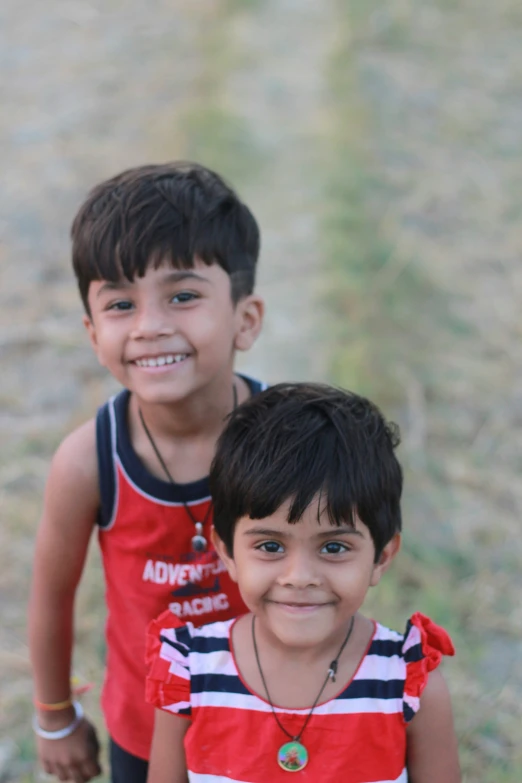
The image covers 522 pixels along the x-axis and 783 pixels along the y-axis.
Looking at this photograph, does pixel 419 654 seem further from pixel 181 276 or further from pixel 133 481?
pixel 181 276

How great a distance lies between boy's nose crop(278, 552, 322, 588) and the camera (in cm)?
153

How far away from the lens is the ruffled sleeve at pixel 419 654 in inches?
63.1

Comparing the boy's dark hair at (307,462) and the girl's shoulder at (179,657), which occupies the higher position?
the boy's dark hair at (307,462)

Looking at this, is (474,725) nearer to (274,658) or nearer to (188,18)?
(274,658)

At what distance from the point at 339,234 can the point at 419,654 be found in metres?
4.01

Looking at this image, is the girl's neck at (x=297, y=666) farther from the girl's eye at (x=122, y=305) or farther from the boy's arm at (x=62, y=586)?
the girl's eye at (x=122, y=305)

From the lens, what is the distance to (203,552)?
1.90m

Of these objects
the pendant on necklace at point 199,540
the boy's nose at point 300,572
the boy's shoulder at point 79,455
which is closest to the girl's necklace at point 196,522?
the pendant on necklace at point 199,540

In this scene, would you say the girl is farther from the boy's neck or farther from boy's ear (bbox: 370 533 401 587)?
the boy's neck

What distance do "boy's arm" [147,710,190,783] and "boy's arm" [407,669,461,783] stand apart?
359 mm

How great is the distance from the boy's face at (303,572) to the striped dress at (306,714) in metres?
0.12

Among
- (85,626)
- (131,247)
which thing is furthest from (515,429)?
(131,247)

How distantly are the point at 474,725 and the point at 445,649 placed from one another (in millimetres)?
1128

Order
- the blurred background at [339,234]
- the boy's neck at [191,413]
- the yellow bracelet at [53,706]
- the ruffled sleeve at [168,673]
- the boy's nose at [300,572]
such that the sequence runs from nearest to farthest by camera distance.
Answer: the boy's nose at [300,572] < the ruffled sleeve at [168,673] < the boy's neck at [191,413] < the yellow bracelet at [53,706] < the blurred background at [339,234]
